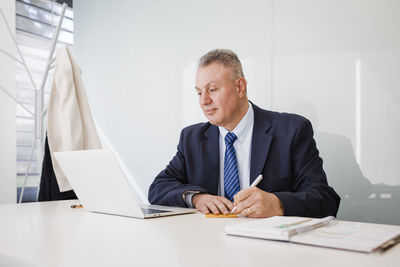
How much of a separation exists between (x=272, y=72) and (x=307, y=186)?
3.59 ft

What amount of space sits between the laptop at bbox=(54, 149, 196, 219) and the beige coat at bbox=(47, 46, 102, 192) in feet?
3.01

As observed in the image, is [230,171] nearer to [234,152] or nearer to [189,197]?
[234,152]

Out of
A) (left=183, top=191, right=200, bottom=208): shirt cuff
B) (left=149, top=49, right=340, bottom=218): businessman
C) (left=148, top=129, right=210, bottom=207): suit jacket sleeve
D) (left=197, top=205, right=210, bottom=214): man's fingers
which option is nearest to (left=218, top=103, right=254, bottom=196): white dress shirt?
(left=149, top=49, right=340, bottom=218): businessman

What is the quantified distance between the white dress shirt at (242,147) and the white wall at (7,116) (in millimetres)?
1888

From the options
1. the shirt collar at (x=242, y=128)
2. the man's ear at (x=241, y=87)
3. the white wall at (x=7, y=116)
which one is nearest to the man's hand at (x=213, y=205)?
Result: the shirt collar at (x=242, y=128)

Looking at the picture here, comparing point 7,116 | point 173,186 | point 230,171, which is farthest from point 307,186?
point 7,116

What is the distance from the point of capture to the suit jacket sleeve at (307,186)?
1488mm

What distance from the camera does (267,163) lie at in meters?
1.94

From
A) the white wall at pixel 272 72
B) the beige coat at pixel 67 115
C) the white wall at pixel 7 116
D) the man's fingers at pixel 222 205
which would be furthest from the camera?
the white wall at pixel 7 116

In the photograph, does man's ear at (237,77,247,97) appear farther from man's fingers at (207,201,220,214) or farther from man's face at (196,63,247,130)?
man's fingers at (207,201,220,214)

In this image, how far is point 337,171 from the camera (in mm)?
2406

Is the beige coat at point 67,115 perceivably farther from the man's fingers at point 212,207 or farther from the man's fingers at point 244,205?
the man's fingers at point 244,205

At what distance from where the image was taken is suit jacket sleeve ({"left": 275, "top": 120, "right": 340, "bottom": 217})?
58.6 inches

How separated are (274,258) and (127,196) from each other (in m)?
0.68
